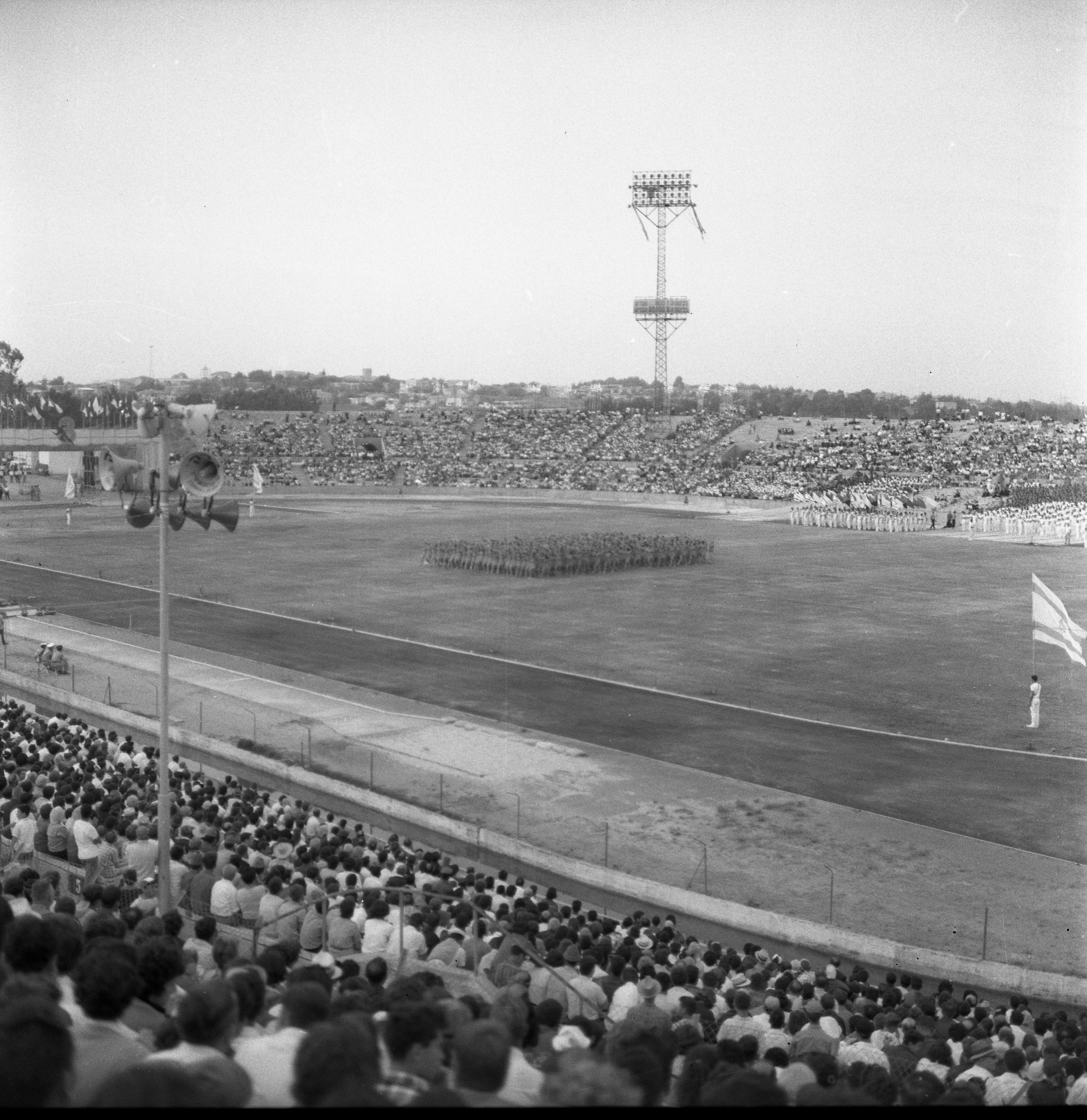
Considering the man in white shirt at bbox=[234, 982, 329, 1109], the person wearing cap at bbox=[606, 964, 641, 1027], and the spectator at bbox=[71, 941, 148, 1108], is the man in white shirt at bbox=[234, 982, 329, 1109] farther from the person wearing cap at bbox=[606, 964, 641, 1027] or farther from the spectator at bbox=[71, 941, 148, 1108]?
the person wearing cap at bbox=[606, 964, 641, 1027]

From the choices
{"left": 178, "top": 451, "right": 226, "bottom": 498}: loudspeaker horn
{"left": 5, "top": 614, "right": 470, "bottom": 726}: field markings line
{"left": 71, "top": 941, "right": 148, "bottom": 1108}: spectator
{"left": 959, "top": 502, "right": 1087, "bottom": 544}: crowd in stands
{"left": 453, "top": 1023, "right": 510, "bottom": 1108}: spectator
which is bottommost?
{"left": 5, "top": 614, "right": 470, "bottom": 726}: field markings line

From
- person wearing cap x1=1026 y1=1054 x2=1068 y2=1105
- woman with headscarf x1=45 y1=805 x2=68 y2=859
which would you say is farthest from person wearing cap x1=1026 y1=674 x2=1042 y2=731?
woman with headscarf x1=45 y1=805 x2=68 y2=859

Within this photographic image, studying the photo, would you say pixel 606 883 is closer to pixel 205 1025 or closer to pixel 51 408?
pixel 205 1025

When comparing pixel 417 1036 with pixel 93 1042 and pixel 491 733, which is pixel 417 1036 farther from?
pixel 491 733

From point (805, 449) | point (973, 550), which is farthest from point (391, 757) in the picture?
point (805, 449)

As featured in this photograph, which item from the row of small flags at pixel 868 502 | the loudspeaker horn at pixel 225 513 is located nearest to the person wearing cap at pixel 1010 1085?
the loudspeaker horn at pixel 225 513

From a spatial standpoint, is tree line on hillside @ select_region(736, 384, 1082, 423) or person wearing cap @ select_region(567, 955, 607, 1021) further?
tree line on hillside @ select_region(736, 384, 1082, 423)

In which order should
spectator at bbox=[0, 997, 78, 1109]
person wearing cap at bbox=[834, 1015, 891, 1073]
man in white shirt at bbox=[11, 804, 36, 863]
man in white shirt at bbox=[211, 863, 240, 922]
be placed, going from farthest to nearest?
man in white shirt at bbox=[11, 804, 36, 863], man in white shirt at bbox=[211, 863, 240, 922], person wearing cap at bbox=[834, 1015, 891, 1073], spectator at bbox=[0, 997, 78, 1109]
